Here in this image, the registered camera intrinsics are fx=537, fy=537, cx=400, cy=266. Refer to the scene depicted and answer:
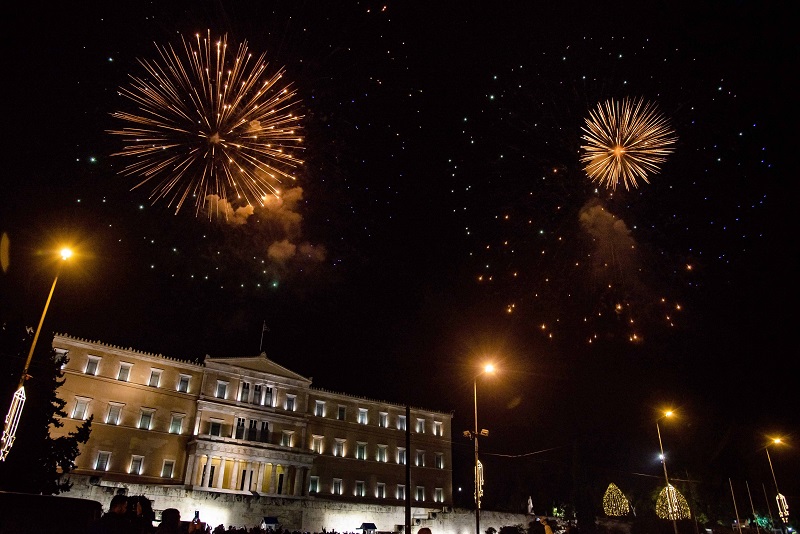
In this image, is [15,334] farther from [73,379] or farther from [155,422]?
[155,422]

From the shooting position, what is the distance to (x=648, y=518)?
45594 mm

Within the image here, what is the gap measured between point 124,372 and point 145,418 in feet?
12.5

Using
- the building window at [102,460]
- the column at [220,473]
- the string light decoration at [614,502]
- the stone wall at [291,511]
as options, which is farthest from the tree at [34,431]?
the string light decoration at [614,502]

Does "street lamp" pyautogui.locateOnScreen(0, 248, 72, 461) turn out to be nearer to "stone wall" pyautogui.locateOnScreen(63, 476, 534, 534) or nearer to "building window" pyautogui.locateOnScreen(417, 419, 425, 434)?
"stone wall" pyautogui.locateOnScreen(63, 476, 534, 534)

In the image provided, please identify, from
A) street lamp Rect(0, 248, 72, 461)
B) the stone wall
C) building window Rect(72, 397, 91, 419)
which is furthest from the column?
street lamp Rect(0, 248, 72, 461)

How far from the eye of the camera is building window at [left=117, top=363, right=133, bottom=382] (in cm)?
4019

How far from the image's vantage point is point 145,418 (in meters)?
40.2

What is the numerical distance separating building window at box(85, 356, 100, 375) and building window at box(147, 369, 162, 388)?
12.6 feet

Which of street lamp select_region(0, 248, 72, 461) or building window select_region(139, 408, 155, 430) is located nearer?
street lamp select_region(0, 248, 72, 461)

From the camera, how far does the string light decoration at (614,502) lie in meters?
52.6

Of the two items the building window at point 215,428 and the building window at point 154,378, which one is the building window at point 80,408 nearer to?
the building window at point 154,378

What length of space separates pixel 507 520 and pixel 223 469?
24.7 meters

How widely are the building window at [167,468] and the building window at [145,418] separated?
300cm

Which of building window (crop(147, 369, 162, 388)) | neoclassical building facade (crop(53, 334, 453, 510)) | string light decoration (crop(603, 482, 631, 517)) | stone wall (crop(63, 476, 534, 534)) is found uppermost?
building window (crop(147, 369, 162, 388))
